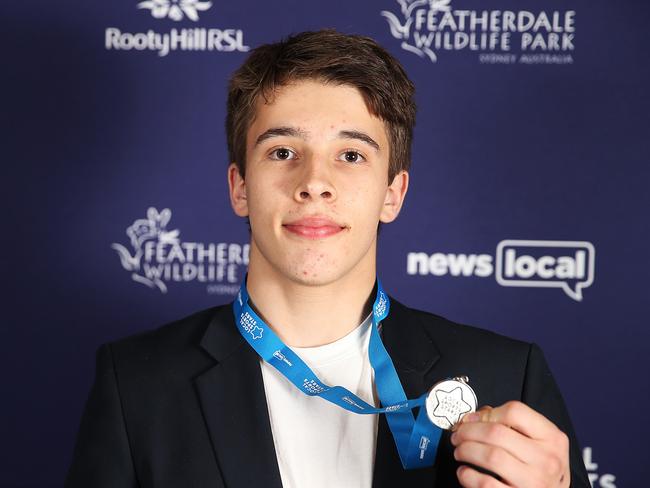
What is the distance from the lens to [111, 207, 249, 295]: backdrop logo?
2654 millimetres

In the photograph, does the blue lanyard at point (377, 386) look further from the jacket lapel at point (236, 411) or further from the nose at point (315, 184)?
the nose at point (315, 184)

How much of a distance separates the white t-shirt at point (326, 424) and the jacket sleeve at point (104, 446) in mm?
308

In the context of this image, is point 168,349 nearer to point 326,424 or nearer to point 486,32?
point 326,424

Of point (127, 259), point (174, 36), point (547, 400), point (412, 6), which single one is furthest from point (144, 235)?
point (547, 400)

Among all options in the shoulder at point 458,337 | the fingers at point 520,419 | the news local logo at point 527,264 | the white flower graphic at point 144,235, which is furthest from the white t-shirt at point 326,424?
the white flower graphic at point 144,235

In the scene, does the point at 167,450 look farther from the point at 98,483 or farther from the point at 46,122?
the point at 46,122

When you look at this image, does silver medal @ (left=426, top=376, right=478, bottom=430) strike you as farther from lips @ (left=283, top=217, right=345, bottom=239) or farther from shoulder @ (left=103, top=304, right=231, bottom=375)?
shoulder @ (left=103, top=304, right=231, bottom=375)

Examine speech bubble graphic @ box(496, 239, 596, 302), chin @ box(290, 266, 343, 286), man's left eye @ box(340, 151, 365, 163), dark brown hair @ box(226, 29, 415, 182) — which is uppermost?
dark brown hair @ box(226, 29, 415, 182)

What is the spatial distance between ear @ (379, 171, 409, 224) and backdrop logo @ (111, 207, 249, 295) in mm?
851

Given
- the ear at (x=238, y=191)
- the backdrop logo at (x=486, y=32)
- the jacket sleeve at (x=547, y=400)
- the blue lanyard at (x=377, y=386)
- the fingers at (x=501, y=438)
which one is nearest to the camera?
the fingers at (x=501, y=438)

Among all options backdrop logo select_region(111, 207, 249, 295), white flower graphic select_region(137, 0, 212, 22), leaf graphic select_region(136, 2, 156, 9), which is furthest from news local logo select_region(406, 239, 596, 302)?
leaf graphic select_region(136, 2, 156, 9)

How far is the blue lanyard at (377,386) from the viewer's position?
5.15 feet

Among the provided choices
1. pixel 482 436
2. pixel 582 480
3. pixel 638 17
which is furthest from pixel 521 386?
pixel 638 17

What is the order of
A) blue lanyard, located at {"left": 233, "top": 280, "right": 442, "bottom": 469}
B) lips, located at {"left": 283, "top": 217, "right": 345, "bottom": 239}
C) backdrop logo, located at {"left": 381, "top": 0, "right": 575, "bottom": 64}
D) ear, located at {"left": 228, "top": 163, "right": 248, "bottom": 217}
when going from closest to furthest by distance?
blue lanyard, located at {"left": 233, "top": 280, "right": 442, "bottom": 469}, lips, located at {"left": 283, "top": 217, "right": 345, "bottom": 239}, ear, located at {"left": 228, "top": 163, "right": 248, "bottom": 217}, backdrop logo, located at {"left": 381, "top": 0, "right": 575, "bottom": 64}
